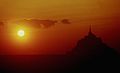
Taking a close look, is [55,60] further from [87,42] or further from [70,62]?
[87,42]

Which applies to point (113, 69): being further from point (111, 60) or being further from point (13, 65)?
point (13, 65)

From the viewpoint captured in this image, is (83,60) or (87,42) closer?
(83,60)

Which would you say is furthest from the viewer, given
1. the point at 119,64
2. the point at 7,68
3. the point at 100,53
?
the point at 100,53

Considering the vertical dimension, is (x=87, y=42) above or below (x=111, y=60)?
above

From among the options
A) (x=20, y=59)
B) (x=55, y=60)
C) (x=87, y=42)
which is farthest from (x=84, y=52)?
(x=20, y=59)

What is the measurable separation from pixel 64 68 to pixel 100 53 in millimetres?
2000

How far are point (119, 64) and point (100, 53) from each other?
3.72 ft

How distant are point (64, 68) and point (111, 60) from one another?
2.03 meters

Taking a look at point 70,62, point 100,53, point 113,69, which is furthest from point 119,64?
point 70,62

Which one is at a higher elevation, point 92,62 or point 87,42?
point 87,42

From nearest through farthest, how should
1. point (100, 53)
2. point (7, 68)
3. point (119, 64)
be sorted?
point (7, 68)
point (119, 64)
point (100, 53)

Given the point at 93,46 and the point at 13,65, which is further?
the point at 93,46

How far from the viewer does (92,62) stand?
976 centimetres

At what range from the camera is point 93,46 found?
35.7 feet
